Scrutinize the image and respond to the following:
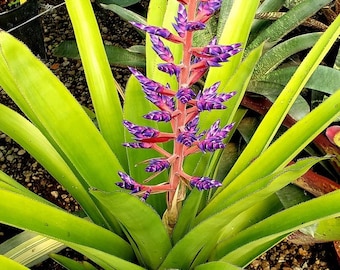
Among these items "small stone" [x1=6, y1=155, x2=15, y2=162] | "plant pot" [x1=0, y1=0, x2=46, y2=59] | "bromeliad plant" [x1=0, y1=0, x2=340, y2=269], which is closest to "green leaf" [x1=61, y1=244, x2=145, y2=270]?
"bromeliad plant" [x1=0, y1=0, x2=340, y2=269]

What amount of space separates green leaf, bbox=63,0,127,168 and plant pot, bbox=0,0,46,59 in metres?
0.96

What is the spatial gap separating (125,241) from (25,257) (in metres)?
0.38

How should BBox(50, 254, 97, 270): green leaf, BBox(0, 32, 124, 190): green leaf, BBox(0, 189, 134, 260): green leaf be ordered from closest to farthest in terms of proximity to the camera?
BBox(0, 189, 134, 260): green leaf < BBox(0, 32, 124, 190): green leaf < BBox(50, 254, 97, 270): green leaf

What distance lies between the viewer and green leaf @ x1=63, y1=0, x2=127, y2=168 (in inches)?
47.6

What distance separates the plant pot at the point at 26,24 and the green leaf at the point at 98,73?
3.15 feet

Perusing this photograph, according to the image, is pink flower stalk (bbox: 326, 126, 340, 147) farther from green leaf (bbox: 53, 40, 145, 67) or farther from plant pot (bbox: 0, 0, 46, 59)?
plant pot (bbox: 0, 0, 46, 59)

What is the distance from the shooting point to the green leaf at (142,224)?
3.01 ft

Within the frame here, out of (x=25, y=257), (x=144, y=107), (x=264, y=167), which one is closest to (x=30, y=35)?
(x=25, y=257)

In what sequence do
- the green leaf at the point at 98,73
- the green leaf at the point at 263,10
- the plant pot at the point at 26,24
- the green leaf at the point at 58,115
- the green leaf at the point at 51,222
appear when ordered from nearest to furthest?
1. the green leaf at the point at 51,222
2. the green leaf at the point at 58,115
3. the green leaf at the point at 98,73
4. the green leaf at the point at 263,10
5. the plant pot at the point at 26,24

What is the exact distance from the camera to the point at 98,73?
1.24 meters

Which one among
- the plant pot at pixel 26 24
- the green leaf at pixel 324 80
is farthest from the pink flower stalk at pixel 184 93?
the plant pot at pixel 26 24

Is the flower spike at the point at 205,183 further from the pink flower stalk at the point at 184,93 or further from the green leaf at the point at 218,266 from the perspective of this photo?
the green leaf at the point at 218,266

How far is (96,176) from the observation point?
1184 mm

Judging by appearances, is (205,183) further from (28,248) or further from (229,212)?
(28,248)
